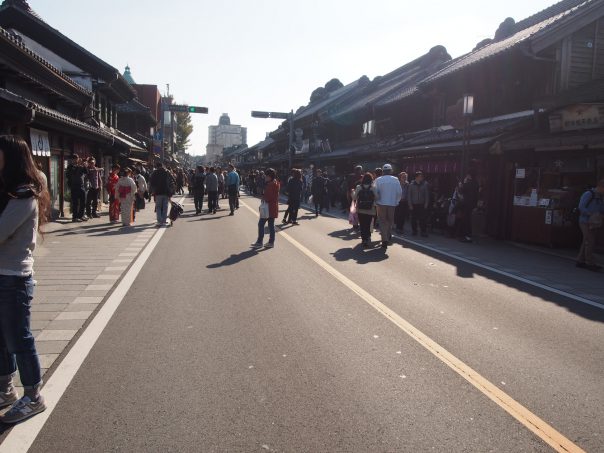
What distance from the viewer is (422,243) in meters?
13.5

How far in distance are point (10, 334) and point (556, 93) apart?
15086 millimetres

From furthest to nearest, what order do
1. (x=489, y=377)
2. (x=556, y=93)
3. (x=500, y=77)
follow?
(x=500, y=77) < (x=556, y=93) < (x=489, y=377)

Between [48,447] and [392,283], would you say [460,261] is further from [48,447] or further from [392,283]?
[48,447]

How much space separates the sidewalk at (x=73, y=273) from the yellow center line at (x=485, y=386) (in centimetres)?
348

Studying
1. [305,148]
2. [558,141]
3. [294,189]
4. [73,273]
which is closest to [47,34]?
[294,189]

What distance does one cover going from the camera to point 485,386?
4.21 meters

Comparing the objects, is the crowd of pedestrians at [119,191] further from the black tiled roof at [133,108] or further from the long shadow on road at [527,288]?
the black tiled roof at [133,108]

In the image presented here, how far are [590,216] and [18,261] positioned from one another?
9621 mm

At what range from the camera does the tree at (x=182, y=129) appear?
7875 cm

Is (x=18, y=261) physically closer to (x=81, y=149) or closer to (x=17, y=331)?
(x=17, y=331)

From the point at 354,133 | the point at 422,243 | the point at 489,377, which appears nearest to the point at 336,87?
the point at 354,133

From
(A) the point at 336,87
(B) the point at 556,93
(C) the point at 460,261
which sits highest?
(A) the point at 336,87

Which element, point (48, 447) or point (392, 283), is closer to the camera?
point (48, 447)

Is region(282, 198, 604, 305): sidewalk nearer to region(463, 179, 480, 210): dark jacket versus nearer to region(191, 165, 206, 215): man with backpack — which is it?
region(463, 179, 480, 210): dark jacket
